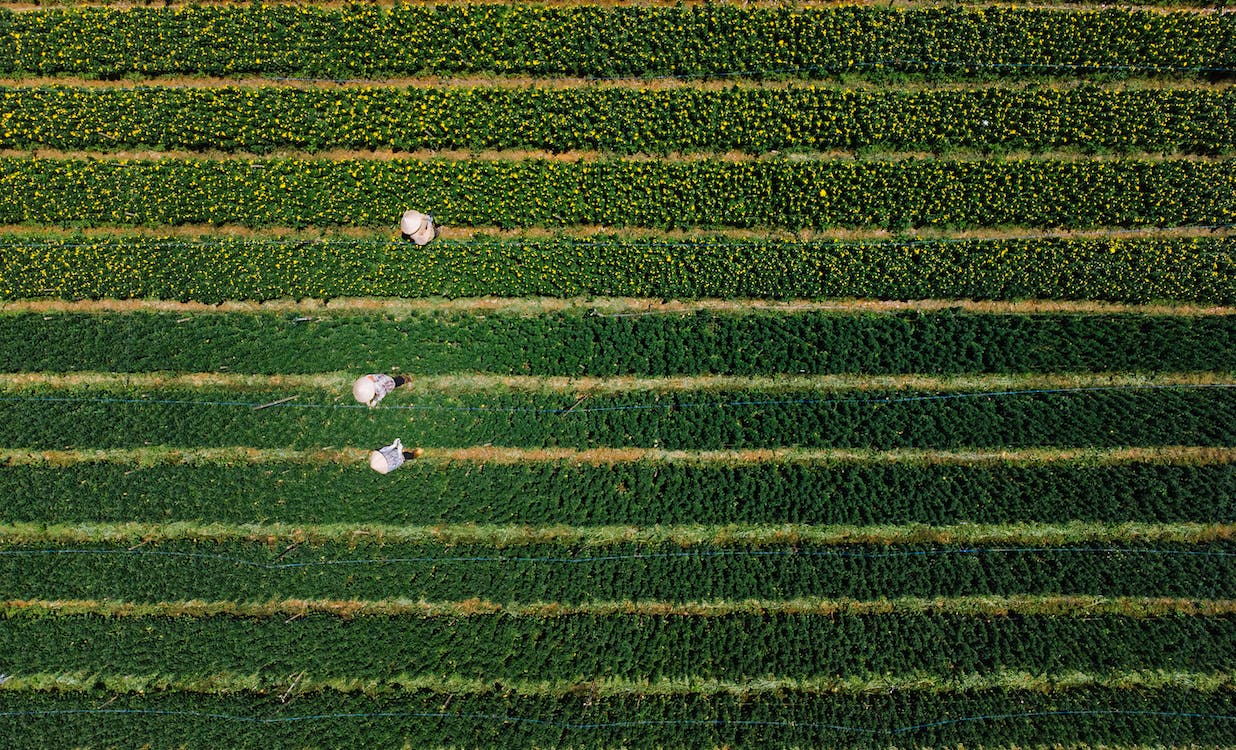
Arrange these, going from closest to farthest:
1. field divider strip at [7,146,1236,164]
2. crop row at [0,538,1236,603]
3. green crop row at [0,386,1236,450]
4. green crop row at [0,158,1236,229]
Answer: crop row at [0,538,1236,603] → green crop row at [0,386,1236,450] → green crop row at [0,158,1236,229] → field divider strip at [7,146,1236,164]

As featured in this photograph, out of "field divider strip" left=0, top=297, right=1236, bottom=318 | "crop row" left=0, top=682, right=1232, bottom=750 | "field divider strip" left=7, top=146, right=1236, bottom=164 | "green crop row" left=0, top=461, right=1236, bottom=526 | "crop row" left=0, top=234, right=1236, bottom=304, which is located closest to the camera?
"crop row" left=0, top=682, right=1232, bottom=750

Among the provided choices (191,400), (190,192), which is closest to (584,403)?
(191,400)

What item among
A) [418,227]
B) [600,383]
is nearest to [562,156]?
[418,227]

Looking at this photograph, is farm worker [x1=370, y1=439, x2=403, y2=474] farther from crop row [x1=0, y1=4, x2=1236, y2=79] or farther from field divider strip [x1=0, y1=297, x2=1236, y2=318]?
crop row [x1=0, y1=4, x2=1236, y2=79]

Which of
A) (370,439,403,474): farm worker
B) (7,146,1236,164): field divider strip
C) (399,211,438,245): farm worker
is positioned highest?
(7,146,1236,164): field divider strip

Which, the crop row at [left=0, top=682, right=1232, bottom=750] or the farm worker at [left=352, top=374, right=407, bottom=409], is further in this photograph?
the crop row at [left=0, top=682, right=1232, bottom=750]

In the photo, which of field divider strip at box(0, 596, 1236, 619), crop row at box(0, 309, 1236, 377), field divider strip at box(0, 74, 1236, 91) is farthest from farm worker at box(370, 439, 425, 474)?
field divider strip at box(0, 74, 1236, 91)

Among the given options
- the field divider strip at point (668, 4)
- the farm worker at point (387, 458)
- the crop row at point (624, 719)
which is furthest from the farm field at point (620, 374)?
the farm worker at point (387, 458)
